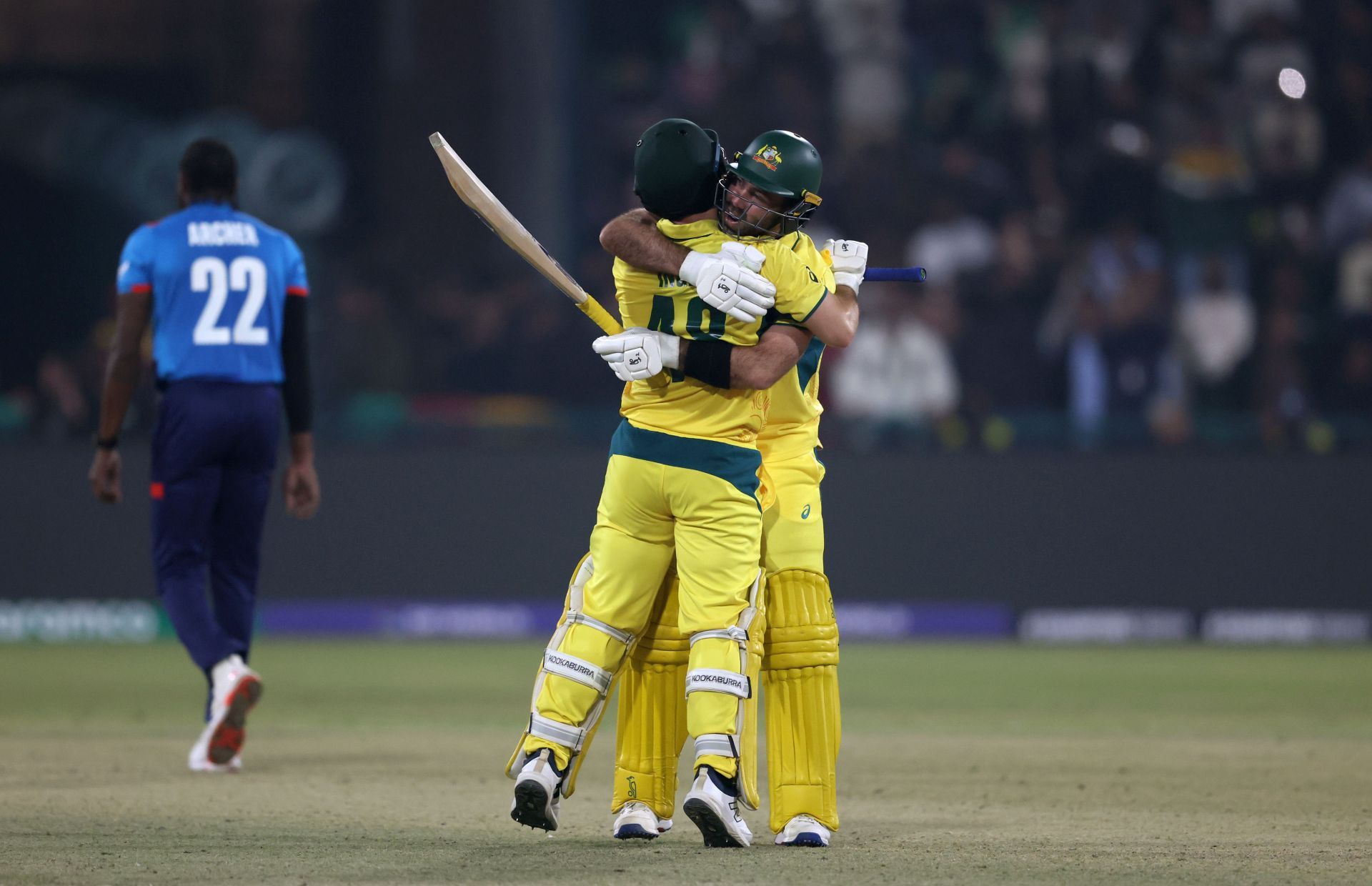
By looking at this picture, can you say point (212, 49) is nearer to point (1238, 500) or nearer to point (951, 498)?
point (951, 498)

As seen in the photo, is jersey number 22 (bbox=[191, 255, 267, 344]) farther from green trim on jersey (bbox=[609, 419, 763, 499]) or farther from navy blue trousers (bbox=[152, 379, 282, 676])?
green trim on jersey (bbox=[609, 419, 763, 499])

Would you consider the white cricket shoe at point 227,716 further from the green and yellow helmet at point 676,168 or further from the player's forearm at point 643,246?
the green and yellow helmet at point 676,168

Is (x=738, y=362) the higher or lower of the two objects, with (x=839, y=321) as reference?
lower

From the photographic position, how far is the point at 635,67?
1562 centimetres

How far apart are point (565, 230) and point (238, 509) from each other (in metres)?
7.68

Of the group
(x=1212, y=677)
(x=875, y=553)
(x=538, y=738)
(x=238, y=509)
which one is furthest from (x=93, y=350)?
(x=538, y=738)

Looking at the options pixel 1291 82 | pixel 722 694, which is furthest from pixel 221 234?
pixel 1291 82

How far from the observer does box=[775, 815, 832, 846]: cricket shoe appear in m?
5.30

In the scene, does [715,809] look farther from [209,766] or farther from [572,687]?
[209,766]

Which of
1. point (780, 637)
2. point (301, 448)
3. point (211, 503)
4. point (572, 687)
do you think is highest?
point (301, 448)

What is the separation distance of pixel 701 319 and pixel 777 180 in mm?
439

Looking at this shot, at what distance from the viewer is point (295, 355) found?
7539 millimetres

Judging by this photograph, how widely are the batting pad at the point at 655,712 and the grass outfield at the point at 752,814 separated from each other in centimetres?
16

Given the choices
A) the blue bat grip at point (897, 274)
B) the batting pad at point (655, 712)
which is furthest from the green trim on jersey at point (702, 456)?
the blue bat grip at point (897, 274)
